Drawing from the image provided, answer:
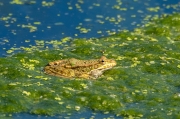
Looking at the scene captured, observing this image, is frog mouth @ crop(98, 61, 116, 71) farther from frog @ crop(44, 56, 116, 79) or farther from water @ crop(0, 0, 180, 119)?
water @ crop(0, 0, 180, 119)

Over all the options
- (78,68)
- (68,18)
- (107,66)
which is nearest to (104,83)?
(107,66)

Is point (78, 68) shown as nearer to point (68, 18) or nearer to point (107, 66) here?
point (107, 66)

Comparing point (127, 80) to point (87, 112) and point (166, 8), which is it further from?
point (166, 8)

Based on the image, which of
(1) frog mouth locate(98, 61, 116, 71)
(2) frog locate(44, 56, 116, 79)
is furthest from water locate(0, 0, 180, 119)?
(1) frog mouth locate(98, 61, 116, 71)

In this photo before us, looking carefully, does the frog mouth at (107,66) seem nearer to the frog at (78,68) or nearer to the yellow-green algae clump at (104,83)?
the frog at (78,68)

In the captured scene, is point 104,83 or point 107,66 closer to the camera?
point 104,83

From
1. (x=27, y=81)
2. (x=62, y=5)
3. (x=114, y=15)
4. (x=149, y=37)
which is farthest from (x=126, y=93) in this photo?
(x=62, y=5)

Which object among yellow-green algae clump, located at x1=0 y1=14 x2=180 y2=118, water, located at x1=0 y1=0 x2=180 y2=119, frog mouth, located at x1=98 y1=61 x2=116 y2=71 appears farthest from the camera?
water, located at x1=0 y1=0 x2=180 y2=119
